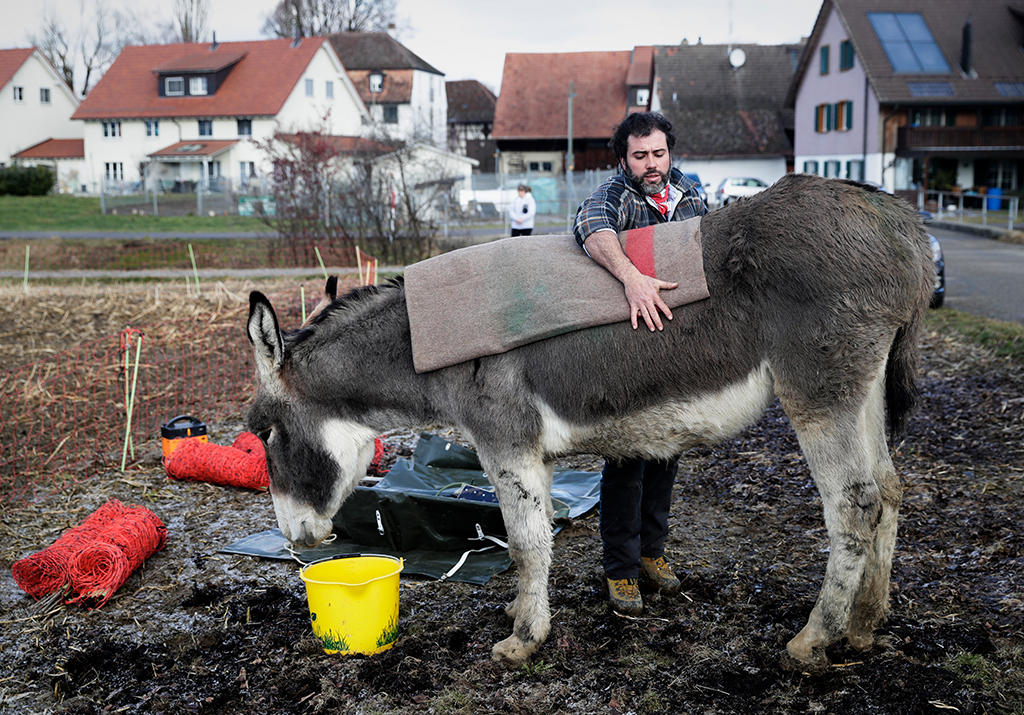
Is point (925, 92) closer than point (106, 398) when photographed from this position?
No

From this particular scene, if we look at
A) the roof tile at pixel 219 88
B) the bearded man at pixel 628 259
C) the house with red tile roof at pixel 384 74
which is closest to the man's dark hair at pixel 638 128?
the bearded man at pixel 628 259

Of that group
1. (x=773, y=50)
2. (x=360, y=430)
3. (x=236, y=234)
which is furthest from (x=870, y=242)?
(x=773, y=50)

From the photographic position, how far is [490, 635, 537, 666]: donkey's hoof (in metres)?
3.91

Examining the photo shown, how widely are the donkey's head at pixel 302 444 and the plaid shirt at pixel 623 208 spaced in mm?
1467

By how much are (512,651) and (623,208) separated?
6.92 feet

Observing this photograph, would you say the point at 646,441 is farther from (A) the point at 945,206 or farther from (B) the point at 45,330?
(A) the point at 945,206

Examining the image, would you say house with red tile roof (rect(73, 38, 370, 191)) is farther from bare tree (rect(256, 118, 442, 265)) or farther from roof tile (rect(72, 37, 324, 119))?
bare tree (rect(256, 118, 442, 265))

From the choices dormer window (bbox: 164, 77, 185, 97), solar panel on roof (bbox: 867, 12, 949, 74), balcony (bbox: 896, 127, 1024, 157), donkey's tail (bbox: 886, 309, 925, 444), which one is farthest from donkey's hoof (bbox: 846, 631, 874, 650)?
dormer window (bbox: 164, 77, 185, 97)

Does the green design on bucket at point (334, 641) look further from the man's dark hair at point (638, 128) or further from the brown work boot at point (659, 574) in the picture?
the man's dark hair at point (638, 128)

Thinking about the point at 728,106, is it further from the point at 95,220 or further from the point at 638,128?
the point at 638,128

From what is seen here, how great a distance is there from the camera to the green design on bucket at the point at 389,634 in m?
4.10

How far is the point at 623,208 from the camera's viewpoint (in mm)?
4148

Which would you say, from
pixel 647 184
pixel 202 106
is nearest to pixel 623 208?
pixel 647 184

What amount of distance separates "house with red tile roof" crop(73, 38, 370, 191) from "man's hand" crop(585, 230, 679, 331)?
149 ft
